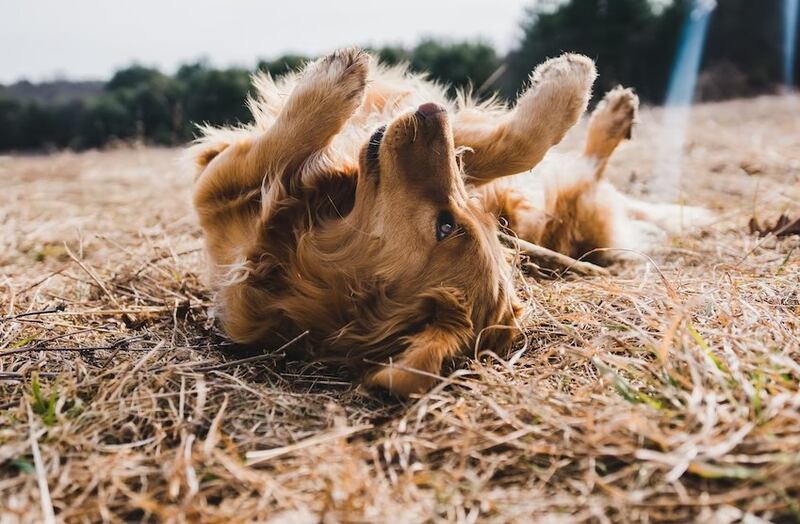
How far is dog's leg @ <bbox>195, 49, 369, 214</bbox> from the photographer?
8.12 feet

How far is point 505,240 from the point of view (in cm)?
280

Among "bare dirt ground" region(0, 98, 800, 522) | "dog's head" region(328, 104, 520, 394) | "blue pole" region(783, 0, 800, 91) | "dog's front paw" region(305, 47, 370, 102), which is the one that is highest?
"blue pole" region(783, 0, 800, 91)

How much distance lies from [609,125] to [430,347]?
2.27 metres

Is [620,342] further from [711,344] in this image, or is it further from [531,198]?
[531,198]

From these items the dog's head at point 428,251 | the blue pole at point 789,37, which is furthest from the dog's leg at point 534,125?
the blue pole at point 789,37

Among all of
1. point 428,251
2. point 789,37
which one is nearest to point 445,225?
point 428,251

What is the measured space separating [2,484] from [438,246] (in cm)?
139

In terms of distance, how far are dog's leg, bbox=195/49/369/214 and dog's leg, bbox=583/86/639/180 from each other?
5.67ft

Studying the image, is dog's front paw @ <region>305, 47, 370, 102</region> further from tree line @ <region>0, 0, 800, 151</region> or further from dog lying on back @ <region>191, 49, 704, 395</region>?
tree line @ <region>0, 0, 800, 151</region>

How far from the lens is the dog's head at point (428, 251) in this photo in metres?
2.17

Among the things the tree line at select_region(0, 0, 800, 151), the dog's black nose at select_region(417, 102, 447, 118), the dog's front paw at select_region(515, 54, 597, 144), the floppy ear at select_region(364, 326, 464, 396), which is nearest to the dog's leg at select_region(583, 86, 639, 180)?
the dog's front paw at select_region(515, 54, 597, 144)

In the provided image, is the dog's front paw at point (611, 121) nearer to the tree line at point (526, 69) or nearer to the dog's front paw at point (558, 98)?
the dog's front paw at point (558, 98)

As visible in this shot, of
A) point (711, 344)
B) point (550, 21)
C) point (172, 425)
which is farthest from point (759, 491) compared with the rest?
point (550, 21)

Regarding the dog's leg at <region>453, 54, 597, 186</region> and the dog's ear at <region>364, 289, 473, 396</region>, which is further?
the dog's leg at <region>453, 54, 597, 186</region>
